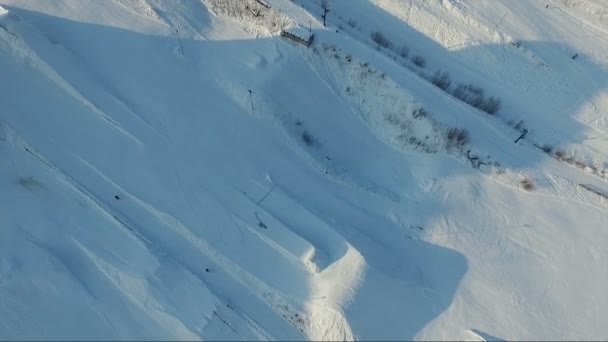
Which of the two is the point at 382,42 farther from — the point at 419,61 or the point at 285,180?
the point at 285,180

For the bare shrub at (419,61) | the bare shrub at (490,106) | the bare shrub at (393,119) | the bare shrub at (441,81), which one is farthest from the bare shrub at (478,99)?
the bare shrub at (393,119)

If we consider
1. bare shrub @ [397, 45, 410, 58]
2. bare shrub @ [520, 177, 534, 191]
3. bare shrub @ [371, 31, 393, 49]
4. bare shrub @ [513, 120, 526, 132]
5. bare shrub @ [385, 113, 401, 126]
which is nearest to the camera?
bare shrub @ [520, 177, 534, 191]

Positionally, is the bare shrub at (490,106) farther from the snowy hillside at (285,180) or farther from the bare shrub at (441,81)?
the bare shrub at (441,81)

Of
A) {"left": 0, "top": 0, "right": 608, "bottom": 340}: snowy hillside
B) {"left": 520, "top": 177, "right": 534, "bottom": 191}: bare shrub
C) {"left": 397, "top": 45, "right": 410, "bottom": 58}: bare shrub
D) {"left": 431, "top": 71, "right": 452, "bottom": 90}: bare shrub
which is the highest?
{"left": 397, "top": 45, "right": 410, "bottom": 58}: bare shrub

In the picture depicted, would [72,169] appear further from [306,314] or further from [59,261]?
[306,314]

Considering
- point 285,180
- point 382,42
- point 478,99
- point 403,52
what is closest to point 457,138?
point 478,99

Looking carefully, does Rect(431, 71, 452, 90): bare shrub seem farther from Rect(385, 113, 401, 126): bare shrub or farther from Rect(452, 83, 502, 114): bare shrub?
Rect(385, 113, 401, 126): bare shrub

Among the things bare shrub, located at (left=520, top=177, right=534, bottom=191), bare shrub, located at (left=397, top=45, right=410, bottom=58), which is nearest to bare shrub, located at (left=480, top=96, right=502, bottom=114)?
bare shrub, located at (left=520, top=177, right=534, bottom=191)

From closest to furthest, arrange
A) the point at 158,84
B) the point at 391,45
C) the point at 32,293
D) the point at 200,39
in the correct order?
the point at 32,293 < the point at 158,84 < the point at 200,39 < the point at 391,45

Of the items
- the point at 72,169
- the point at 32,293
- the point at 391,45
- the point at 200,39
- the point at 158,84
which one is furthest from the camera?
the point at 391,45

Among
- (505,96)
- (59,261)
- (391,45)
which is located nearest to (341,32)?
(391,45)
